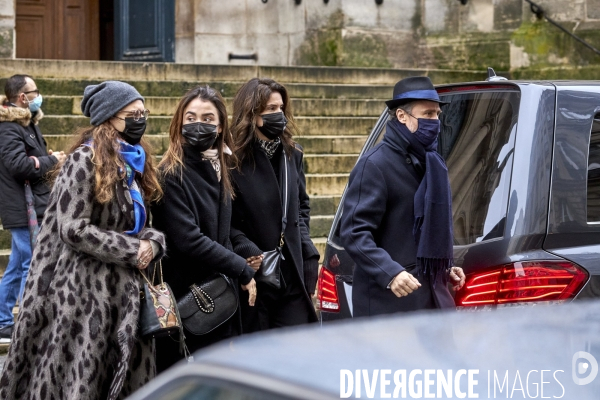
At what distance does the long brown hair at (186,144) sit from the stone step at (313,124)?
19.4 feet

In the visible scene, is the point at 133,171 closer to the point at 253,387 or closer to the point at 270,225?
the point at 270,225

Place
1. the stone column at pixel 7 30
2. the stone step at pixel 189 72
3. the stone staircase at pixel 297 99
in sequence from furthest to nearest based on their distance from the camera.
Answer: the stone column at pixel 7 30, the stone step at pixel 189 72, the stone staircase at pixel 297 99

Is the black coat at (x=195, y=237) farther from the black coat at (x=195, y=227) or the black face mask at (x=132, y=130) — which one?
the black face mask at (x=132, y=130)

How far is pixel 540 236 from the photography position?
12.7ft

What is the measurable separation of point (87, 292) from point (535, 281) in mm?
1783

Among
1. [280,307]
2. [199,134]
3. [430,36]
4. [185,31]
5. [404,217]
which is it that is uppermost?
[185,31]

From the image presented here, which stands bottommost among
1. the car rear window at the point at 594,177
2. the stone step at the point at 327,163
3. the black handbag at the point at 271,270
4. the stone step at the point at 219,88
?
the black handbag at the point at 271,270

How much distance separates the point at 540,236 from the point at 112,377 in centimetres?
184

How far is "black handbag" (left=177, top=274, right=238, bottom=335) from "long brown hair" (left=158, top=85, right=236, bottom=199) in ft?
1.43

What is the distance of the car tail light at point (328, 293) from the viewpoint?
Answer: 4.68m

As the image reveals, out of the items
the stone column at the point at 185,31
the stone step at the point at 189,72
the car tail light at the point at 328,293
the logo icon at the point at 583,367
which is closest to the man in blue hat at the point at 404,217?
the car tail light at the point at 328,293

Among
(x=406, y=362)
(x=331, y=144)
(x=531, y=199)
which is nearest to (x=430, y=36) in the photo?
(x=331, y=144)

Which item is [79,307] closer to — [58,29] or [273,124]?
[273,124]

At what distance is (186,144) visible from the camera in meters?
4.79
